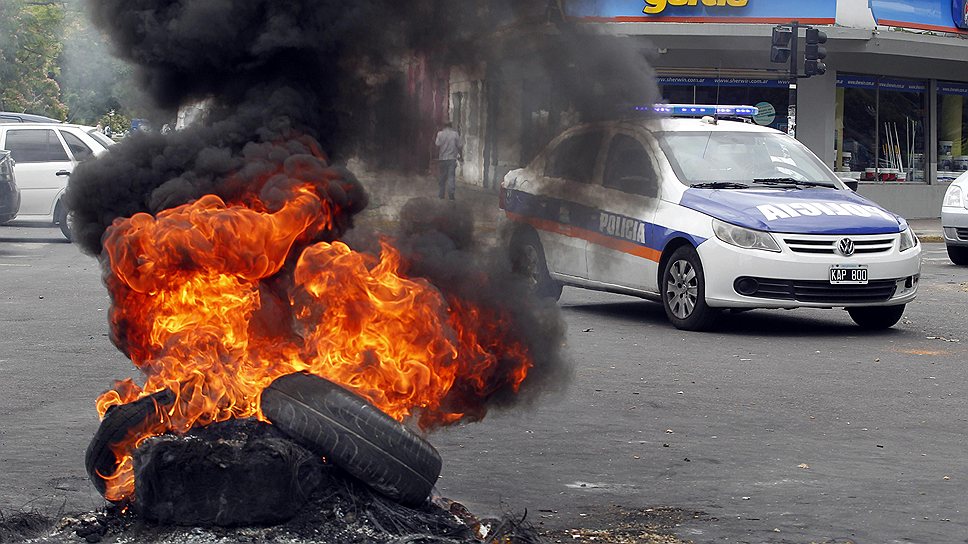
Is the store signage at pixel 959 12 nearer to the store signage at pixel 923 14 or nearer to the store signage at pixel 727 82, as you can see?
the store signage at pixel 923 14

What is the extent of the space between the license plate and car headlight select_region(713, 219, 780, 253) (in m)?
0.49

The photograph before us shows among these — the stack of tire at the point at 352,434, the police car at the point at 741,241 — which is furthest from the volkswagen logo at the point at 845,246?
the stack of tire at the point at 352,434

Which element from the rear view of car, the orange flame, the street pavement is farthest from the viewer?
the rear view of car

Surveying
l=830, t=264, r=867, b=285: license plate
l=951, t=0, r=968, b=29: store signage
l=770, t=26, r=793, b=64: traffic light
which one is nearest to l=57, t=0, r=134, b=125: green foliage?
l=830, t=264, r=867, b=285: license plate

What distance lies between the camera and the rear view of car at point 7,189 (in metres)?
19.4

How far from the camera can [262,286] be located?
4.88 m

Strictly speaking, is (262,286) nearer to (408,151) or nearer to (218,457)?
(218,457)

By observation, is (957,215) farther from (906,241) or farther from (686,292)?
(686,292)

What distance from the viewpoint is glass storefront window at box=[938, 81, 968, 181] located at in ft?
98.2

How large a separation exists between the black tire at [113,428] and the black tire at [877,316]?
25.6 feet

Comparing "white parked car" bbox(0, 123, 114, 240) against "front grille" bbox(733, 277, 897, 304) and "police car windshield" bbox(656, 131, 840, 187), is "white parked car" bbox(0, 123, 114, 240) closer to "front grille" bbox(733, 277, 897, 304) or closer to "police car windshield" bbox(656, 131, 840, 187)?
"police car windshield" bbox(656, 131, 840, 187)

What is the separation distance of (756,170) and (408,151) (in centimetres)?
654

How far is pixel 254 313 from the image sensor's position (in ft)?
15.7

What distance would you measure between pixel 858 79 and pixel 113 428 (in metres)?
25.7
